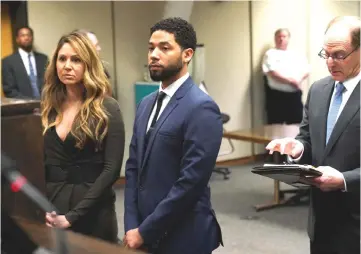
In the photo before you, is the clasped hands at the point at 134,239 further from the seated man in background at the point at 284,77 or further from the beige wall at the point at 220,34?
the seated man in background at the point at 284,77

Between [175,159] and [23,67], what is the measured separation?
3867 millimetres

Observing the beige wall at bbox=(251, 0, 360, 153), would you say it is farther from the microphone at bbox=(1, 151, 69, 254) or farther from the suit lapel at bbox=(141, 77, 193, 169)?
the microphone at bbox=(1, 151, 69, 254)

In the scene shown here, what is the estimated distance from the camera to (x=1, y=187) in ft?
4.12

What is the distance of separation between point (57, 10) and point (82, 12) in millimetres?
253

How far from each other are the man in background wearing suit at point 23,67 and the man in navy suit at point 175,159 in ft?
11.9

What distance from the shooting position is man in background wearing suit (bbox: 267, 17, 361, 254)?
182 centimetres

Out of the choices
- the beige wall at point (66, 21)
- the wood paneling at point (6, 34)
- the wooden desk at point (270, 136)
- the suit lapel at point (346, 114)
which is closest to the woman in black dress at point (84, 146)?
the suit lapel at point (346, 114)

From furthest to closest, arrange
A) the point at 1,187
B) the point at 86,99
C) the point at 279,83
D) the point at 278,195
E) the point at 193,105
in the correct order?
the point at 279,83, the point at 278,195, the point at 86,99, the point at 193,105, the point at 1,187

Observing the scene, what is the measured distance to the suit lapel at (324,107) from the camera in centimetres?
191

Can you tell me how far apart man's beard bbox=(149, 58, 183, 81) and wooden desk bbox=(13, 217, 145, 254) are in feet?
2.65

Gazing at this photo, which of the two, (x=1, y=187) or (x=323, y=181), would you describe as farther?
(x=323, y=181)

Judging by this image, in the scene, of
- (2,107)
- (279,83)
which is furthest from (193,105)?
(279,83)

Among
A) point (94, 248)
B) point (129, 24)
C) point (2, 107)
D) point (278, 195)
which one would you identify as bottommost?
point (278, 195)

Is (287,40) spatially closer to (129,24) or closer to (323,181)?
(129,24)
